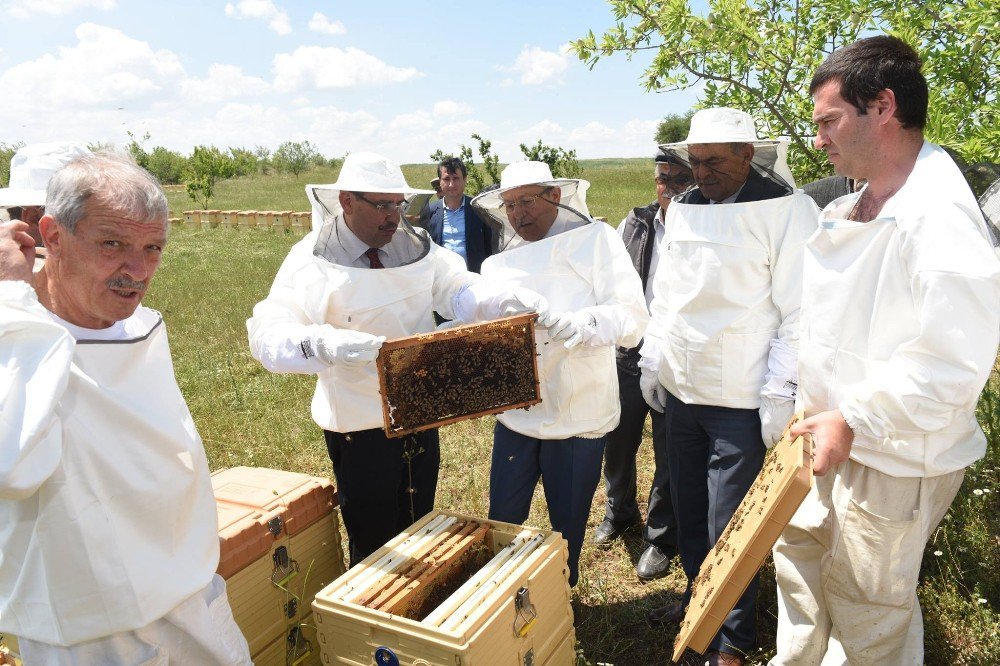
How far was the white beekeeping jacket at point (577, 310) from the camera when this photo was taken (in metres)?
3.42

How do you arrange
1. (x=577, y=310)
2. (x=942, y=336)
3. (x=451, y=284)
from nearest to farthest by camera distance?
(x=942, y=336) < (x=577, y=310) < (x=451, y=284)

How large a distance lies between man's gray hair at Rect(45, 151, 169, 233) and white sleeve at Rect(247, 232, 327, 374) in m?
1.14

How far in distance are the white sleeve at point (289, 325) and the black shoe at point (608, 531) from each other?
2.34 meters

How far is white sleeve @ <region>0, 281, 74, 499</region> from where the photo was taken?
5.21 ft

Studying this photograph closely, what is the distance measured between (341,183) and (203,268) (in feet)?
47.9

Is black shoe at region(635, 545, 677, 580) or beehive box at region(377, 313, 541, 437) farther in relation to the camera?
black shoe at region(635, 545, 677, 580)

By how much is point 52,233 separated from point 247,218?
24.6m

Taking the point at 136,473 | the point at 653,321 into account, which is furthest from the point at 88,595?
the point at 653,321

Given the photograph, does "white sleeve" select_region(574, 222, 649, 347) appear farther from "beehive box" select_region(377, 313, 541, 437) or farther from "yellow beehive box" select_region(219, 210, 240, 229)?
"yellow beehive box" select_region(219, 210, 240, 229)

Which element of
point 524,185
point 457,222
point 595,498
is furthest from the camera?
point 457,222

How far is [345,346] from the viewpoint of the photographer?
2.99 metres

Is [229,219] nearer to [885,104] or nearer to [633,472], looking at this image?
[633,472]

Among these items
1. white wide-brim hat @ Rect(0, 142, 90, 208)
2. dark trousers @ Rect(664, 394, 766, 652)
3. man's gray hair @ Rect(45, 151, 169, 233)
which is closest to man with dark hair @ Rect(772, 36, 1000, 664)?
dark trousers @ Rect(664, 394, 766, 652)

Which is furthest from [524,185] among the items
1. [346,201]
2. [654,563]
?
[654,563]
